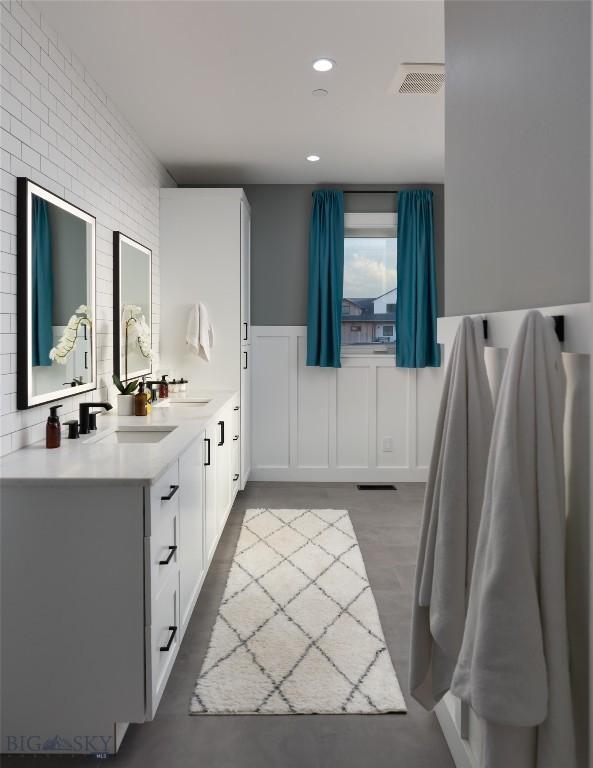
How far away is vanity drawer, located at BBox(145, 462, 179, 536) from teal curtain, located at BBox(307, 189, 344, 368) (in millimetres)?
2972

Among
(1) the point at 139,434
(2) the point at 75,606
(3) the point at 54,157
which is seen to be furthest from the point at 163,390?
(2) the point at 75,606

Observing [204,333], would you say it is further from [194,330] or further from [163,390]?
[163,390]

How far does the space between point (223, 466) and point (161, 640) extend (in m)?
1.63

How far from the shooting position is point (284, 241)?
4969 millimetres

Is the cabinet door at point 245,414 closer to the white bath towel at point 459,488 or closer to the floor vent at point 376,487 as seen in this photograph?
Result: the floor vent at point 376,487

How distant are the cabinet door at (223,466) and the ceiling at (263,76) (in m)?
1.80

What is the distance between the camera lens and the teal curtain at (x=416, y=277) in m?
4.86

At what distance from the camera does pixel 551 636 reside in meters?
0.90

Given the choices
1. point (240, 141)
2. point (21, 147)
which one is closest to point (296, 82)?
point (240, 141)

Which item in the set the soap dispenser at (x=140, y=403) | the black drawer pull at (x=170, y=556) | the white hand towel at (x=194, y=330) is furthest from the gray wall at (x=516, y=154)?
the white hand towel at (x=194, y=330)

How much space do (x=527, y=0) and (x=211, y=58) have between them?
192 cm

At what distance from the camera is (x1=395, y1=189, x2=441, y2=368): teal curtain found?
4859 mm

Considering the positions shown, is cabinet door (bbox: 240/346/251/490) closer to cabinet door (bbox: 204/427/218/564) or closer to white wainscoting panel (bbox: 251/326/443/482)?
white wainscoting panel (bbox: 251/326/443/482)

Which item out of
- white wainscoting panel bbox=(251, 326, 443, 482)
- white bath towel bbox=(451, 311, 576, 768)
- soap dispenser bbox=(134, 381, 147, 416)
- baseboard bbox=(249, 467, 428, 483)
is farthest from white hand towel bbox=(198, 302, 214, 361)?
white bath towel bbox=(451, 311, 576, 768)
